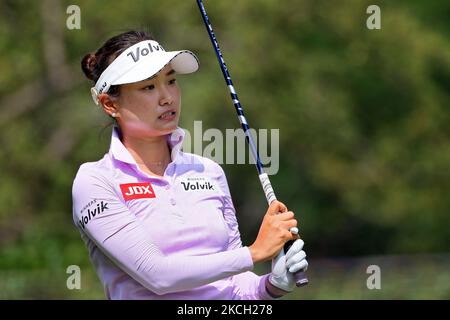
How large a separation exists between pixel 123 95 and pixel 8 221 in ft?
29.7

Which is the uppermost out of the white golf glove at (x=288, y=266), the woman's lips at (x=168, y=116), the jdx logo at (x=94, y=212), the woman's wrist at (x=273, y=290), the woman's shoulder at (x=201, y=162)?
the woman's lips at (x=168, y=116)

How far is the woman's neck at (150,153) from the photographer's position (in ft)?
10.6

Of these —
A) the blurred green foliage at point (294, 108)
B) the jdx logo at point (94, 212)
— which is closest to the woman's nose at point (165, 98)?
the jdx logo at point (94, 212)

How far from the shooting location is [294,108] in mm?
13008

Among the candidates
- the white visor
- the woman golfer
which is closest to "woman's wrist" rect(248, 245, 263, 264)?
the woman golfer

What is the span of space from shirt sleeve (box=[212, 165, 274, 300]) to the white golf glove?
0.08m

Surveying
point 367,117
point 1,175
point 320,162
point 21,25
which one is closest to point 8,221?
point 1,175

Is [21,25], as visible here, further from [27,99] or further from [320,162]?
[320,162]

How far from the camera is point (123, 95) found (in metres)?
3.26

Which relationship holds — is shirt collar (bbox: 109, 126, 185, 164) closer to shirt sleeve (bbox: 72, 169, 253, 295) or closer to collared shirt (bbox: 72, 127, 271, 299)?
collared shirt (bbox: 72, 127, 271, 299)

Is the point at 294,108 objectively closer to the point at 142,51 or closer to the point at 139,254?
the point at 142,51

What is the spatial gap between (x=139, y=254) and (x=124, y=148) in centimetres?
36

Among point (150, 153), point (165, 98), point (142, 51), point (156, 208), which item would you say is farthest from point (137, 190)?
point (142, 51)

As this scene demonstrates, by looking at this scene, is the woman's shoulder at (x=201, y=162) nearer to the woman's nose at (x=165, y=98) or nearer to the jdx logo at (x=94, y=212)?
the woman's nose at (x=165, y=98)
